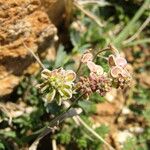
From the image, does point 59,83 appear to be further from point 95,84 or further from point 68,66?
point 68,66

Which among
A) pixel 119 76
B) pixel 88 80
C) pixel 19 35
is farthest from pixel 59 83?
pixel 19 35

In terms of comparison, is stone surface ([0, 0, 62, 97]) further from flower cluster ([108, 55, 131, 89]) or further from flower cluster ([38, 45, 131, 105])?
flower cluster ([108, 55, 131, 89])

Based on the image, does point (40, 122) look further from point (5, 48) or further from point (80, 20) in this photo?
point (80, 20)

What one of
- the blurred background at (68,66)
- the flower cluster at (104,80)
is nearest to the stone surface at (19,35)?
the blurred background at (68,66)

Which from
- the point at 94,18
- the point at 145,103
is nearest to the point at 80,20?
the point at 94,18

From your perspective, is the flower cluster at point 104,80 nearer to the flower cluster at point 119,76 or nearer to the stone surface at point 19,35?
the flower cluster at point 119,76

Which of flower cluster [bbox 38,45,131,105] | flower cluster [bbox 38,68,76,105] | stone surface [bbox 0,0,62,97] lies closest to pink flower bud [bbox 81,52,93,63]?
flower cluster [bbox 38,45,131,105]

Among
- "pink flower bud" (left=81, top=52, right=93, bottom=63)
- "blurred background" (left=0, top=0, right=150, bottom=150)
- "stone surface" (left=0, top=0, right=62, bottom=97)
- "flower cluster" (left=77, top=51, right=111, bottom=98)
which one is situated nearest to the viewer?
"flower cluster" (left=77, top=51, right=111, bottom=98)
